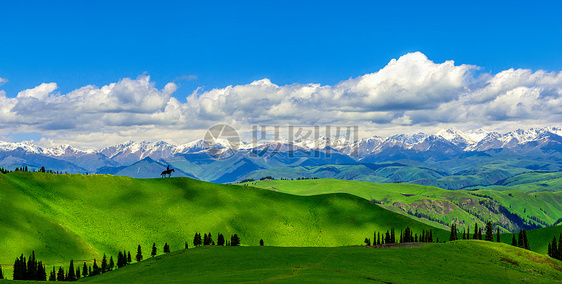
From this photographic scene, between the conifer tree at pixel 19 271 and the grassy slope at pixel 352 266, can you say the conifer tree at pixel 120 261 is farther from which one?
the grassy slope at pixel 352 266

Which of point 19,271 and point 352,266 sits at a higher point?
point 352,266

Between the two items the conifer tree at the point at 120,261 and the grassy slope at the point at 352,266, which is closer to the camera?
the grassy slope at the point at 352,266

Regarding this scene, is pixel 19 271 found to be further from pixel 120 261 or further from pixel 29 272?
pixel 120 261

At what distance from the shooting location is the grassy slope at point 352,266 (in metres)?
85.8

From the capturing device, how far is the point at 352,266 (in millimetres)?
95438

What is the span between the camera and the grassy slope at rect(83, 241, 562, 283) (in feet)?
281

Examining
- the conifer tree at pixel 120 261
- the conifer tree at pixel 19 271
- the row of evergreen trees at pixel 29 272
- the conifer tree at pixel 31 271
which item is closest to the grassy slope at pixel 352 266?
the row of evergreen trees at pixel 29 272

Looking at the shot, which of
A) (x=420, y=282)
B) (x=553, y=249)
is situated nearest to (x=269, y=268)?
(x=420, y=282)

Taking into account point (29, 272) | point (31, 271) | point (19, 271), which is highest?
point (19, 271)

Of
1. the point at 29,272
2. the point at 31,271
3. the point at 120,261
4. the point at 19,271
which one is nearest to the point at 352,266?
the point at 31,271

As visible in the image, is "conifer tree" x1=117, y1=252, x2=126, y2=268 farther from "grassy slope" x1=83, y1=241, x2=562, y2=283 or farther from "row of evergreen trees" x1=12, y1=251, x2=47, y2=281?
"grassy slope" x1=83, y1=241, x2=562, y2=283

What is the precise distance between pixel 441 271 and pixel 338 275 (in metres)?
31.7

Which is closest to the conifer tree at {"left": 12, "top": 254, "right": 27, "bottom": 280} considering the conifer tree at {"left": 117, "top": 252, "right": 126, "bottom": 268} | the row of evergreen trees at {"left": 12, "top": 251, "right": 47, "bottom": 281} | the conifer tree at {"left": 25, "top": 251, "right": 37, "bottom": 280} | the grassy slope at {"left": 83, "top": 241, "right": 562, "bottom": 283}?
the row of evergreen trees at {"left": 12, "top": 251, "right": 47, "bottom": 281}

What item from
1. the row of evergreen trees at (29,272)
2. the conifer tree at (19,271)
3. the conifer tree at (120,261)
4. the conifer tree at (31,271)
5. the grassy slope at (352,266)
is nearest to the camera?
the grassy slope at (352,266)
